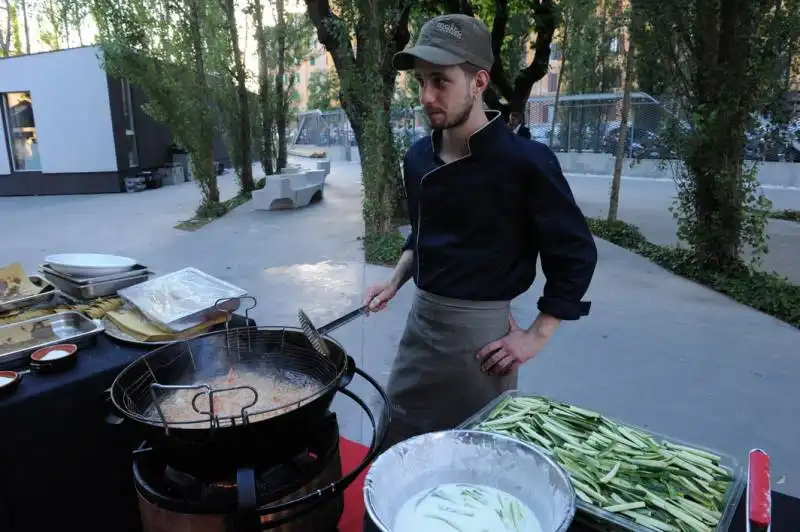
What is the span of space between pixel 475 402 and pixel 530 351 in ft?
1.01

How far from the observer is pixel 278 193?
41.5 ft

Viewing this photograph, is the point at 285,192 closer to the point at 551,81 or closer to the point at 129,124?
the point at 129,124

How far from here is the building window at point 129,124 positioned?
676 inches

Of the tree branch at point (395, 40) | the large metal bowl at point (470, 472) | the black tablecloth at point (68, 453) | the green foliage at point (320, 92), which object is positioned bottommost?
the black tablecloth at point (68, 453)

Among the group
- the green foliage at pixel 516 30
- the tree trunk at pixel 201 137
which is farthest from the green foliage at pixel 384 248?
the tree trunk at pixel 201 137

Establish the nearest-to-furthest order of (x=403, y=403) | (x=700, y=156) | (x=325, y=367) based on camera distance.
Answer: (x=325, y=367) < (x=403, y=403) < (x=700, y=156)

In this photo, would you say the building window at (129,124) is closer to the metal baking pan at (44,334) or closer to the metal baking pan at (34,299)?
the metal baking pan at (34,299)

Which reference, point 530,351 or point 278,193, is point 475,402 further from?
point 278,193

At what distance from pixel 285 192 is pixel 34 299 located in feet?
33.7

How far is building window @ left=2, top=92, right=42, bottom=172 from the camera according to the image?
1642cm

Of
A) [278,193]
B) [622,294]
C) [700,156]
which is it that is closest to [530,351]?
[622,294]

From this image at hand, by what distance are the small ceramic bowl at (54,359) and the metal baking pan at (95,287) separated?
616 mm

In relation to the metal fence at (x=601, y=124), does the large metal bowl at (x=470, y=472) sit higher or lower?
lower

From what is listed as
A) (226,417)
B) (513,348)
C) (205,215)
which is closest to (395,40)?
(205,215)
